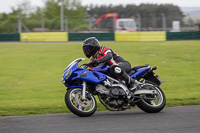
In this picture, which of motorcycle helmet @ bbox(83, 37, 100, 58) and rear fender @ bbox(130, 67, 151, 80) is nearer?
motorcycle helmet @ bbox(83, 37, 100, 58)

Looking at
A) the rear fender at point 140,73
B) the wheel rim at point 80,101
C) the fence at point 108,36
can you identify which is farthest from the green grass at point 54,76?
the fence at point 108,36

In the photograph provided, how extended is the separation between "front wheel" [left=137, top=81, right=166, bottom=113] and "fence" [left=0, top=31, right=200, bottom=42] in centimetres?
1956

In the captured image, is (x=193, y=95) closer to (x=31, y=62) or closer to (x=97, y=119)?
(x=97, y=119)

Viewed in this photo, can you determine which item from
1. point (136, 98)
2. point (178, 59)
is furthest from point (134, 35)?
point (136, 98)

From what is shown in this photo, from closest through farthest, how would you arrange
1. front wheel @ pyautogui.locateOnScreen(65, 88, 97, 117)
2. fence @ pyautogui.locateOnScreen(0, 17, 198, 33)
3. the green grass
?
front wheel @ pyautogui.locateOnScreen(65, 88, 97, 117)
the green grass
fence @ pyautogui.locateOnScreen(0, 17, 198, 33)

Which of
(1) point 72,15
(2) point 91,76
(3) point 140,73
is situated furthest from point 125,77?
(1) point 72,15

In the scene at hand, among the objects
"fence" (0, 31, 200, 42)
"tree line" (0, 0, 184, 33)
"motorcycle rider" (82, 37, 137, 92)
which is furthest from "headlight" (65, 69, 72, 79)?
"tree line" (0, 0, 184, 33)

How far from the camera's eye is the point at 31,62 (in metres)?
16.1

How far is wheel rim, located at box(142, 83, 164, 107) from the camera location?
6397 mm

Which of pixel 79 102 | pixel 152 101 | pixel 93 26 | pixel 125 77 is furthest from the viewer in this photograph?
pixel 93 26

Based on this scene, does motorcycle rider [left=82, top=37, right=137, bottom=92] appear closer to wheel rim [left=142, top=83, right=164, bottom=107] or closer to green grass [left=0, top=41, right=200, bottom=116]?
wheel rim [left=142, top=83, right=164, bottom=107]

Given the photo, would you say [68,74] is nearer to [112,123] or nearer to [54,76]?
[112,123]

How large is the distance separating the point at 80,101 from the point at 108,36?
21.3 m

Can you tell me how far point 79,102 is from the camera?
599 centimetres
